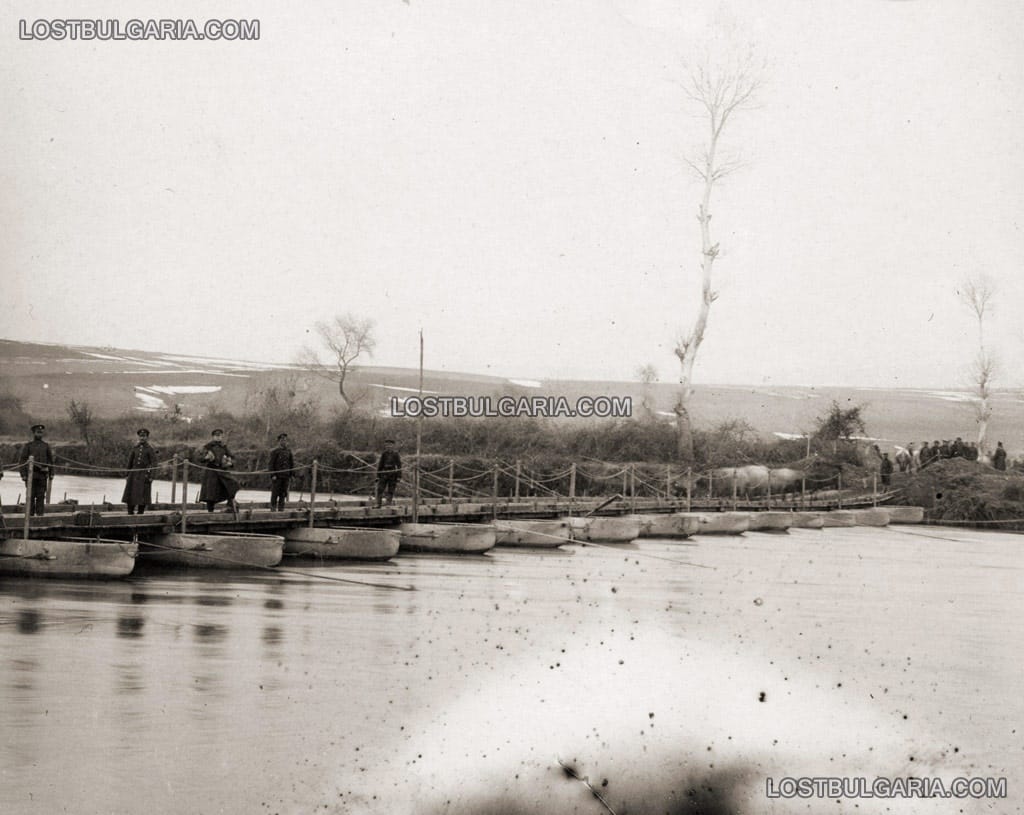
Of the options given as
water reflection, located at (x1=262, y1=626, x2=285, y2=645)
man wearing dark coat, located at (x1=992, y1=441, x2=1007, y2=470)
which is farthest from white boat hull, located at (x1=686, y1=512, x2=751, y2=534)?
water reflection, located at (x1=262, y1=626, x2=285, y2=645)

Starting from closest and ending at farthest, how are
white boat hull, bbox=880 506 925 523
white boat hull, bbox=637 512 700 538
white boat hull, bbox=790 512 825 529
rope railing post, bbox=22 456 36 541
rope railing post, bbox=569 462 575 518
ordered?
rope railing post, bbox=22 456 36 541
rope railing post, bbox=569 462 575 518
white boat hull, bbox=880 506 925 523
white boat hull, bbox=637 512 700 538
white boat hull, bbox=790 512 825 529

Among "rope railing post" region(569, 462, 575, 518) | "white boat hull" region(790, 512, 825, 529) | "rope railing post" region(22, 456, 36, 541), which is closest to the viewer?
"rope railing post" region(22, 456, 36, 541)

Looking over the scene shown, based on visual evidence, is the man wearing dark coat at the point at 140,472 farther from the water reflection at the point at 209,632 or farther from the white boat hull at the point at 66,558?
the water reflection at the point at 209,632

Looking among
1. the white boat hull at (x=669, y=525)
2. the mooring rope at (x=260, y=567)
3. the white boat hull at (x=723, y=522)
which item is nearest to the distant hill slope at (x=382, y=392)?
the mooring rope at (x=260, y=567)

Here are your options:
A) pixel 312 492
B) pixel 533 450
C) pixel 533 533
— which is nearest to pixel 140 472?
pixel 312 492

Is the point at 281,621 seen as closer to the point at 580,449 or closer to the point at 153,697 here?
the point at 153,697

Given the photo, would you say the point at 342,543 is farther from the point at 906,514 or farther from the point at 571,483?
the point at 906,514

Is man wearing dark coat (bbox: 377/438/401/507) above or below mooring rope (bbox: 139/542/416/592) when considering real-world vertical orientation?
above

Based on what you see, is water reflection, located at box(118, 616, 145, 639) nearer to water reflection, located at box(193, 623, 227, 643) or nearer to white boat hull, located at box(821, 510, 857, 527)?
water reflection, located at box(193, 623, 227, 643)
